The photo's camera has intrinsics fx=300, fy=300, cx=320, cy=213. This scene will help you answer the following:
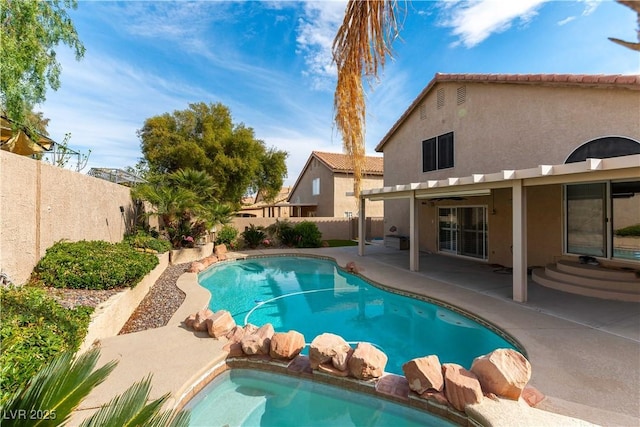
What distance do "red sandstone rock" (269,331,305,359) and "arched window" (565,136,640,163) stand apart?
12291 mm

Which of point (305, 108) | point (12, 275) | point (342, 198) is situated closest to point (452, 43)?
point (305, 108)

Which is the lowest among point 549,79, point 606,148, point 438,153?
point 606,148

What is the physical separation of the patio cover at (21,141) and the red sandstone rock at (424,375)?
13216mm

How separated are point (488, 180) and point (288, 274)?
34.3 feet

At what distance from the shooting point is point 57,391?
2496mm

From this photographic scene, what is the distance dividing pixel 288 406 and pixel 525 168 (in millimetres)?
13790

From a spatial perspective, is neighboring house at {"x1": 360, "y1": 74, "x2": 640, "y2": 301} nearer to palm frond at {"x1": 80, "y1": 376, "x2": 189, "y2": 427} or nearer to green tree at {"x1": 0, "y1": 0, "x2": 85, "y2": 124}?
palm frond at {"x1": 80, "y1": 376, "x2": 189, "y2": 427}

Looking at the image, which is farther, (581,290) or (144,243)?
(144,243)

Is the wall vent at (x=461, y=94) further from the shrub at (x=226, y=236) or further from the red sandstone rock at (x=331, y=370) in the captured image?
the shrub at (x=226, y=236)

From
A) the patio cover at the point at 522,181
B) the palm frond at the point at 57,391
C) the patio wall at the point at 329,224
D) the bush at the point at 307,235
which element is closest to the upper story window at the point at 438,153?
the patio cover at the point at 522,181

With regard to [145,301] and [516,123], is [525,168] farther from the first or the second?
[145,301]

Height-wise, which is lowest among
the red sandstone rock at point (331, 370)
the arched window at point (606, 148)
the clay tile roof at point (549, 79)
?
the red sandstone rock at point (331, 370)

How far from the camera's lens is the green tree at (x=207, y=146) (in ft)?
87.3

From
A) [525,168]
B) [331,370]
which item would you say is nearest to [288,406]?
[331,370]
